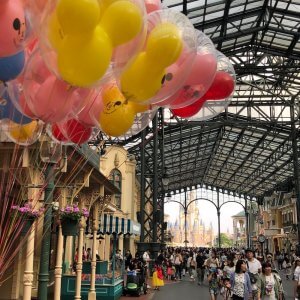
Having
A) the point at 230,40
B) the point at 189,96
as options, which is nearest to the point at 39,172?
the point at 189,96

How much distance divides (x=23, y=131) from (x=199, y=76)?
5.38ft

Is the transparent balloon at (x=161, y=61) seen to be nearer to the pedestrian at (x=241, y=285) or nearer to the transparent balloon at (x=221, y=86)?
the transparent balloon at (x=221, y=86)

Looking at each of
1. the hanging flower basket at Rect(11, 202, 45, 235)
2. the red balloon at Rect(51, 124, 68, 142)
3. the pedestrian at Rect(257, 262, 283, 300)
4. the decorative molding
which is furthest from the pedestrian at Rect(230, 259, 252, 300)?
the red balloon at Rect(51, 124, 68, 142)

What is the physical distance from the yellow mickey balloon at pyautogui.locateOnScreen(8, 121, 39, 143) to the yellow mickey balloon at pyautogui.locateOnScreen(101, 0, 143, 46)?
1471mm

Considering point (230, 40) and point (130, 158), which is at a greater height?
point (230, 40)

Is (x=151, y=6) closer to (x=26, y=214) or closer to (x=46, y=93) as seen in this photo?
(x=46, y=93)

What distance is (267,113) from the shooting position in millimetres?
26281

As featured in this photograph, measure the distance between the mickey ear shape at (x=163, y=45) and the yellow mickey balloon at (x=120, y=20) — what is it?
0.84ft

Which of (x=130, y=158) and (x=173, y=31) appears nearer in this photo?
(x=173, y=31)

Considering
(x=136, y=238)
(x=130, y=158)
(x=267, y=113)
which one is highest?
(x=267, y=113)

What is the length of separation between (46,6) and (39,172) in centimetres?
485

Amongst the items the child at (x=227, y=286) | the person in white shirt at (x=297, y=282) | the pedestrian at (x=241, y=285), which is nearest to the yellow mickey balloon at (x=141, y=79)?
the pedestrian at (x=241, y=285)

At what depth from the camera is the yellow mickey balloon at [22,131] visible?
11.6ft

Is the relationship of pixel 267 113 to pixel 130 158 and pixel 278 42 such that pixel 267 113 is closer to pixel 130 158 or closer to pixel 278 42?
pixel 278 42
